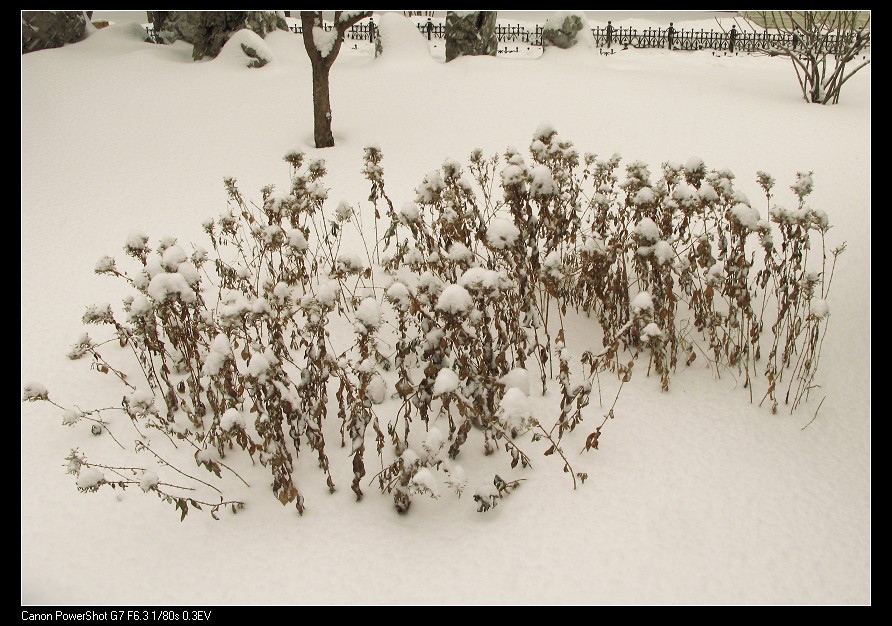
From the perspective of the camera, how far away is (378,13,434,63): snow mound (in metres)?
12.9

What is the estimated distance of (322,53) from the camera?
8875 mm

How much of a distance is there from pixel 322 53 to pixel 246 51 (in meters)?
4.92

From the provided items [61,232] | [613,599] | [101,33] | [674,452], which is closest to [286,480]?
[613,599]

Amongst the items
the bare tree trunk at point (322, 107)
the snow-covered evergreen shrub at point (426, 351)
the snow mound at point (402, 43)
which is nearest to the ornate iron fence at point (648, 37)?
the snow mound at point (402, 43)

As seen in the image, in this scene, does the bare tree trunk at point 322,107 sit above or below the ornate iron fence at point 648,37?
below

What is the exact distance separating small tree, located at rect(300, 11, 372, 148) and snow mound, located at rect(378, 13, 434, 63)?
3914 millimetres

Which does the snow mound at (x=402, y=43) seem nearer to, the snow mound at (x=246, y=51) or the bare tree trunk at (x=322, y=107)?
the snow mound at (x=246, y=51)

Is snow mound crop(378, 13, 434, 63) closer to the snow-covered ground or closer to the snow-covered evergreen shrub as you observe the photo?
the snow-covered ground

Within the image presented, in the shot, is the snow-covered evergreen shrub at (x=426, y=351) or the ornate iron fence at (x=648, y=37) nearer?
the snow-covered evergreen shrub at (x=426, y=351)

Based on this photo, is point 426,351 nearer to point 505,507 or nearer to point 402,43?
point 505,507

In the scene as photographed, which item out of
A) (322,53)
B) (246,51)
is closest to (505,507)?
(322,53)

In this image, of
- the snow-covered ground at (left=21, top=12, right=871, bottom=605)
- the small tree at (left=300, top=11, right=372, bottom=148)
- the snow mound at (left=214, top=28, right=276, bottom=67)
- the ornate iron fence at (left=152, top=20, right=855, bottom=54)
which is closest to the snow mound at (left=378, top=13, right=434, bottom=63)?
the snow mound at (left=214, top=28, right=276, bottom=67)

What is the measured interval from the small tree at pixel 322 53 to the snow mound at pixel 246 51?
409 cm

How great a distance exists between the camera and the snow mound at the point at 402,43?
508 inches
